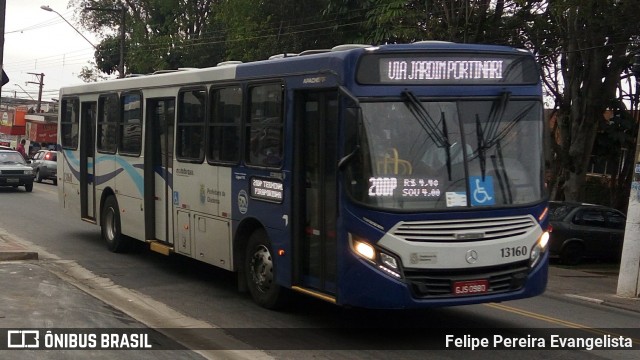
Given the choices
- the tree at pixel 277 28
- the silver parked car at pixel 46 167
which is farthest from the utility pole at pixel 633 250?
the silver parked car at pixel 46 167

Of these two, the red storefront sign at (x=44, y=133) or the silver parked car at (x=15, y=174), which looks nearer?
the silver parked car at (x=15, y=174)

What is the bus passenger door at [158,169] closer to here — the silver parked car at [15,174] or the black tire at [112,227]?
the black tire at [112,227]

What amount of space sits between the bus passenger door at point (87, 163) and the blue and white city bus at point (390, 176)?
250 inches

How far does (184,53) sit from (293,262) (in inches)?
1604

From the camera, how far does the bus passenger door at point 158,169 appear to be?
12.8 metres

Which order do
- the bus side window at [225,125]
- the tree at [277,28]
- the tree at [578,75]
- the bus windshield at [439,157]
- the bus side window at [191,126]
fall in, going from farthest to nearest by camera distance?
the tree at [277,28] < the tree at [578,75] < the bus side window at [191,126] < the bus side window at [225,125] < the bus windshield at [439,157]

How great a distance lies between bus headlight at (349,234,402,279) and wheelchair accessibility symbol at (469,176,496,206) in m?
1.05

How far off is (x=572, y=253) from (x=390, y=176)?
13732 millimetres

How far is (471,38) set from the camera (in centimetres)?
2378

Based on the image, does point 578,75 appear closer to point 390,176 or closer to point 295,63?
point 295,63

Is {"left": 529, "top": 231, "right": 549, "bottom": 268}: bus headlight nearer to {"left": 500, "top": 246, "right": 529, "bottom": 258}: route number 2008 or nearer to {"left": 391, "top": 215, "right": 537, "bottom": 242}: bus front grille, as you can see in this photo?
{"left": 500, "top": 246, "right": 529, "bottom": 258}: route number 2008

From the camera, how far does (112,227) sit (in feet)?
50.5

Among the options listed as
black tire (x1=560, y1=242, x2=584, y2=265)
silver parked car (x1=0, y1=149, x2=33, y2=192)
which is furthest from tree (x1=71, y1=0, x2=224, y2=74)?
black tire (x1=560, y1=242, x2=584, y2=265)

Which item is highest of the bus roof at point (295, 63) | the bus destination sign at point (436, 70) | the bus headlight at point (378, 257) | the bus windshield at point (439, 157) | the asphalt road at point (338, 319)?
the bus roof at point (295, 63)
